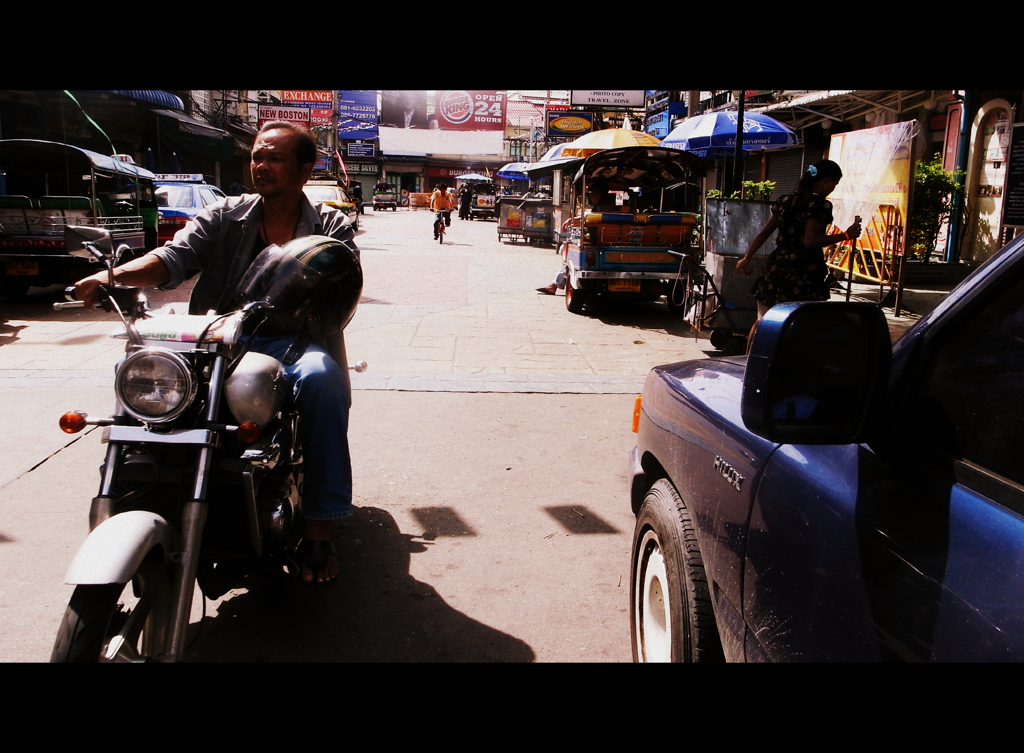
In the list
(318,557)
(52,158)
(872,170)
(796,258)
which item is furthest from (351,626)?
(52,158)

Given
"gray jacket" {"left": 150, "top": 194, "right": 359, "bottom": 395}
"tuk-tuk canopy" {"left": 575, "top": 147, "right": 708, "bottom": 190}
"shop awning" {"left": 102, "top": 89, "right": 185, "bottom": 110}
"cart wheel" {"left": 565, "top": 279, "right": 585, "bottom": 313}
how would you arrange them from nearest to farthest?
"gray jacket" {"left": 150, "top": 194, "right": 359, "bottom": 395} → "cart wheel" {"left": 565, "top": 279, "right": 585, "bottom": 313} → "tuk-tuk canopy" {"left": 575, "top": 147, "right": 708, "bottom": 190} → "shop awning" {"left": 102, "top": 89, "right": 185, "bottom": 110}

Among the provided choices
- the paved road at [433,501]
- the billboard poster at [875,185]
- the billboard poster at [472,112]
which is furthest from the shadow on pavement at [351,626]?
the billboard poster at [472,112]

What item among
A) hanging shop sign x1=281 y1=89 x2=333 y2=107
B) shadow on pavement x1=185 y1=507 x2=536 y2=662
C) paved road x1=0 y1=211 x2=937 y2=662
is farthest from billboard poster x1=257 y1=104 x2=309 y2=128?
shadow on pavement x1=185 y1=507 x2=536 y2=662

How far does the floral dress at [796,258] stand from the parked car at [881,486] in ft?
15.6

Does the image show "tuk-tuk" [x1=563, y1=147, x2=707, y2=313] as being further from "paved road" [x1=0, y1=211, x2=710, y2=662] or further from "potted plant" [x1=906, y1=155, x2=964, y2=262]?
"potted plant" [x1=906, y1=155, x2=964, y2=262]

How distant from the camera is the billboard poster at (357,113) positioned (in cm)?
6128

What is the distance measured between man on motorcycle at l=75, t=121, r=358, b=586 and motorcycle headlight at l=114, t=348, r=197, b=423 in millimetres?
589

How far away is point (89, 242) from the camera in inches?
107

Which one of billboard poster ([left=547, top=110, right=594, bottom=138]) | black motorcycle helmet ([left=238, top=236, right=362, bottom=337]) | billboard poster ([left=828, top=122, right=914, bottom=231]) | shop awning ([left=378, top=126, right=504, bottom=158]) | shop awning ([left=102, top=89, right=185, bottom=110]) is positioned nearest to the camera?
black motorcycle helmet ([left=238, top=236, right=362, bottom=337])

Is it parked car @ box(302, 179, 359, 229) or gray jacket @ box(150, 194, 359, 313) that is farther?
parked car @ box(302, 179, 359, 229)

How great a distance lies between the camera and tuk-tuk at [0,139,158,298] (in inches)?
422

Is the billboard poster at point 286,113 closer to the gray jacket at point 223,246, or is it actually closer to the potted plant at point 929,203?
the potted plant at point 929,203

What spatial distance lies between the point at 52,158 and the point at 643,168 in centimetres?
912
